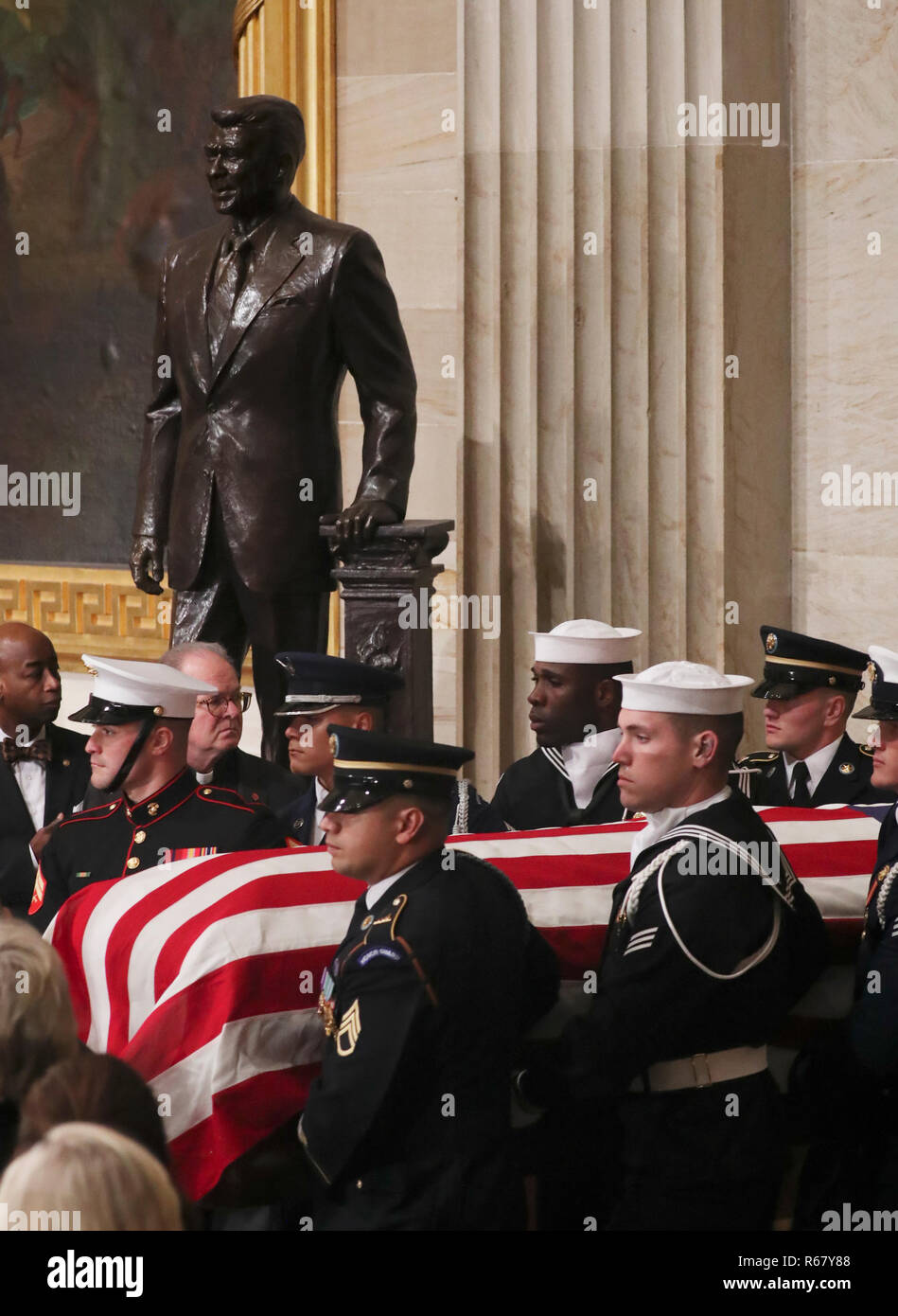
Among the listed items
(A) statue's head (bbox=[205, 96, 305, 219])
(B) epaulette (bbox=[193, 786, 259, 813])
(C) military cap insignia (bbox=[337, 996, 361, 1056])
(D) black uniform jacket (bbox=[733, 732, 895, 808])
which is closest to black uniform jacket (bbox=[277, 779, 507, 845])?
(B) epaulette (bbox=[193, 786, 259, 813])

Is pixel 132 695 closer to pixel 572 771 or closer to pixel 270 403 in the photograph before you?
pixel 572 771

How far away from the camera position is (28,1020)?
2.02 metres

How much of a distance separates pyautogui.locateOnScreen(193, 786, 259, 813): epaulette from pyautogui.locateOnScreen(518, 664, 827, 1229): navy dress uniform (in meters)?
0.91

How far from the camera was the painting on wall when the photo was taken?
7.12 m

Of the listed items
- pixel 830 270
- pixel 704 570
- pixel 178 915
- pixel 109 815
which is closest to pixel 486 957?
pixel 178 915

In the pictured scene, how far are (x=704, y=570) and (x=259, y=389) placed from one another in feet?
5.97

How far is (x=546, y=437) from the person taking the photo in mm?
5605

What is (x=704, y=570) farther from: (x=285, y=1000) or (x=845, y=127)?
(x=285, y=1000)

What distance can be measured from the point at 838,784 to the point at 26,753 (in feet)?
5.64

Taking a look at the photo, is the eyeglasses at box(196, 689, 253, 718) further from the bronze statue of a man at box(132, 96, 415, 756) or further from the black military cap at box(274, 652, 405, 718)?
the bronze statue of a man at box(132, 96, 415, 756)

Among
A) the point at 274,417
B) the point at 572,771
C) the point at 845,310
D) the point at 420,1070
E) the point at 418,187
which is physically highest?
the point at 418,187

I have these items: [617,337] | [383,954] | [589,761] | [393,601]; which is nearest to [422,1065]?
[383,954]

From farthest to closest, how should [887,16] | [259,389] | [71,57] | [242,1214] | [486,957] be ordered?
1. [71,57]
2. [887,16]
3. [259,389]
4. [242,1214]
5. [486,957]

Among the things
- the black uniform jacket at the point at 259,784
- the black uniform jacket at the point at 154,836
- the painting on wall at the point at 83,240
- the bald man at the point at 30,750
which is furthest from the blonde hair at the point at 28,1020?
the painting on wall at the point at 83,240
